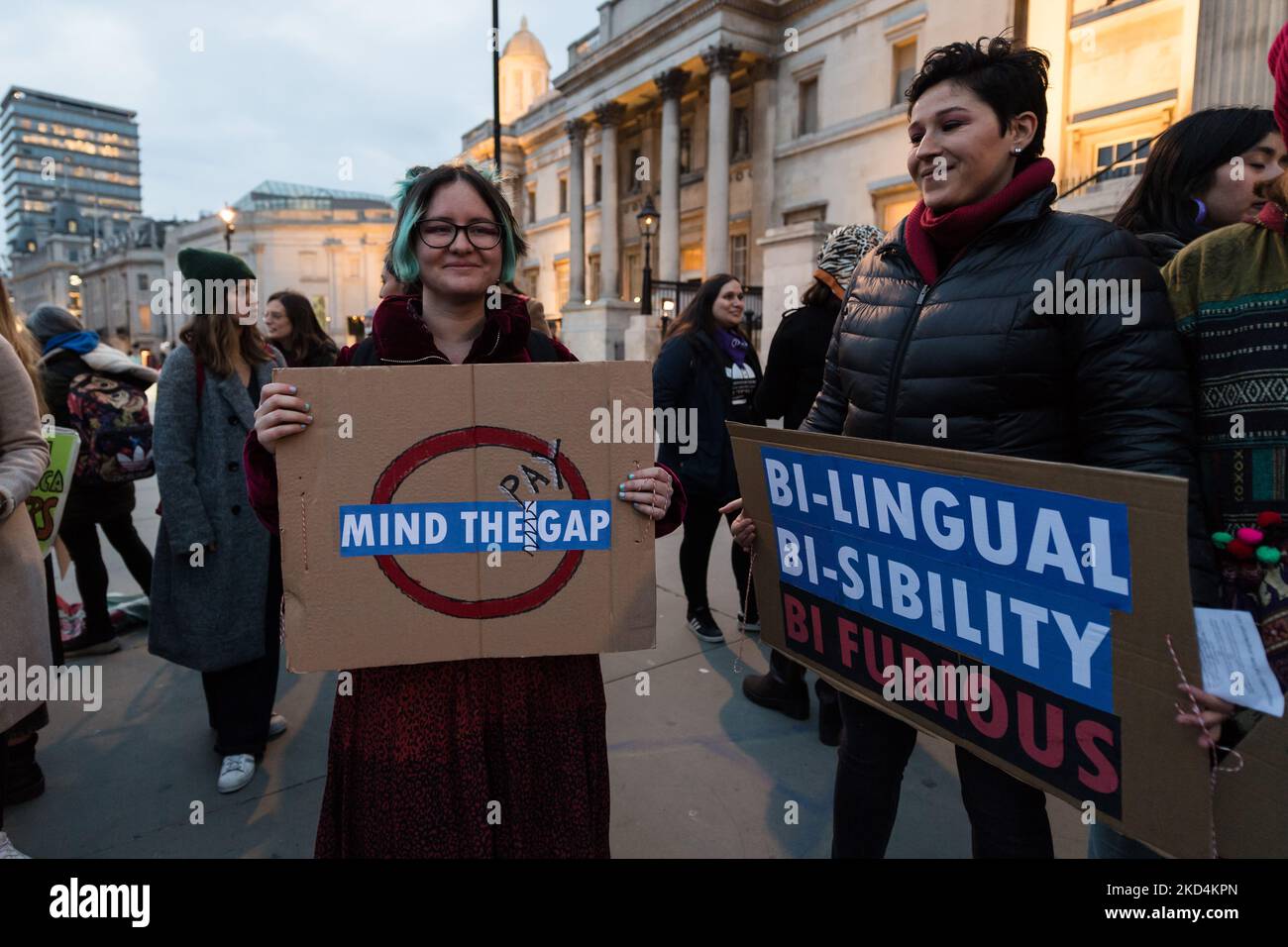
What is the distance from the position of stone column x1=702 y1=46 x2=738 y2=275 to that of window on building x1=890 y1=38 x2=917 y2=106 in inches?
196

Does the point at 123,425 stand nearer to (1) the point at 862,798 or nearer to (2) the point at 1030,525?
(1) the point at 862,798

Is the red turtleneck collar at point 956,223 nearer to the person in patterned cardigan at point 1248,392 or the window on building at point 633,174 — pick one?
the person in patterned cardigan at point 1248,392

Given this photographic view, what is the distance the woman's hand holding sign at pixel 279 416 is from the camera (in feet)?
4.53

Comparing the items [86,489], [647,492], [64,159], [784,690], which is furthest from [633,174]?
[64,159]

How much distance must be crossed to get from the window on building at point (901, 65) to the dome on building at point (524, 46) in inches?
1177

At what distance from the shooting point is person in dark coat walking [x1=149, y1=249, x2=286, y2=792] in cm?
271

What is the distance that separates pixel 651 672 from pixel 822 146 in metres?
20.9

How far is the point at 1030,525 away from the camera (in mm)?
1338

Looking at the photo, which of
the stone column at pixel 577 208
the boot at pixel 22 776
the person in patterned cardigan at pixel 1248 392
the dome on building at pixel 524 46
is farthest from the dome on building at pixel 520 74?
the person in patterned cardigan at pixel 1248 392

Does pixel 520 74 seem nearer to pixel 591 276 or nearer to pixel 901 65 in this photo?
pixel 591 276

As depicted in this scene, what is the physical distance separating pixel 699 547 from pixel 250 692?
2.41m

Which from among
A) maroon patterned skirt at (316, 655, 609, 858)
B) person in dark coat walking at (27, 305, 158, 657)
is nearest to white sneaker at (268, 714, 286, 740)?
person in dark coat walking at (27, 305, 158, 657)
